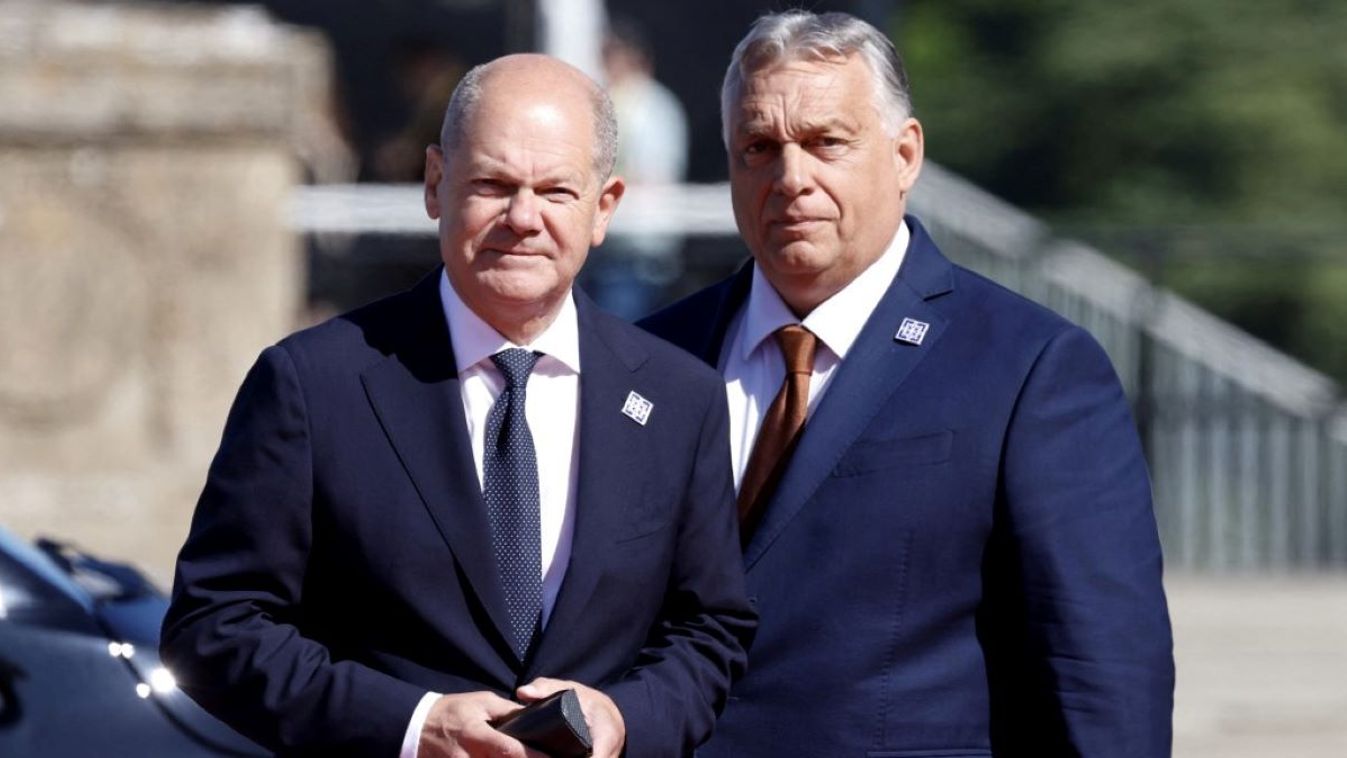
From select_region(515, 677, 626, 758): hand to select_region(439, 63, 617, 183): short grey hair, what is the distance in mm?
620

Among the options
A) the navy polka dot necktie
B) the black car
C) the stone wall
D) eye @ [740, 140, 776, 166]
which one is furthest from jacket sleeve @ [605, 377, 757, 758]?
the stone wall

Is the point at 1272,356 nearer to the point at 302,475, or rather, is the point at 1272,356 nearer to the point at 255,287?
the point at 255,287

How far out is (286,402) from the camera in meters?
3.24

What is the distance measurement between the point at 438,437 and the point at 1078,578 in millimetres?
894

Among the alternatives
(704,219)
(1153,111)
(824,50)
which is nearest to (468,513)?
(824,50)

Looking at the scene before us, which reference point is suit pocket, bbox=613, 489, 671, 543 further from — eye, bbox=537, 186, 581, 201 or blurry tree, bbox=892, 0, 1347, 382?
blurry tree, bbox=892, 0, 1347, 382

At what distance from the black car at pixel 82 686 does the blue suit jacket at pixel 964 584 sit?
104cm

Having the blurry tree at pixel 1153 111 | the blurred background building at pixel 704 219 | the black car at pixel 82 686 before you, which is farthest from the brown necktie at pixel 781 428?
the blurry tree at pixel 1153 111

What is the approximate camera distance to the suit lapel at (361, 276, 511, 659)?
3.25m

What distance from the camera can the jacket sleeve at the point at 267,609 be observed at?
10.5 ft

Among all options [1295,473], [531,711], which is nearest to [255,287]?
[1295,473]

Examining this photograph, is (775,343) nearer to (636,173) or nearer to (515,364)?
(515,364)

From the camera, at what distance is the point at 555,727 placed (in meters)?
3.08

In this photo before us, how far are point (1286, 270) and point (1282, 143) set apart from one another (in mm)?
1474
